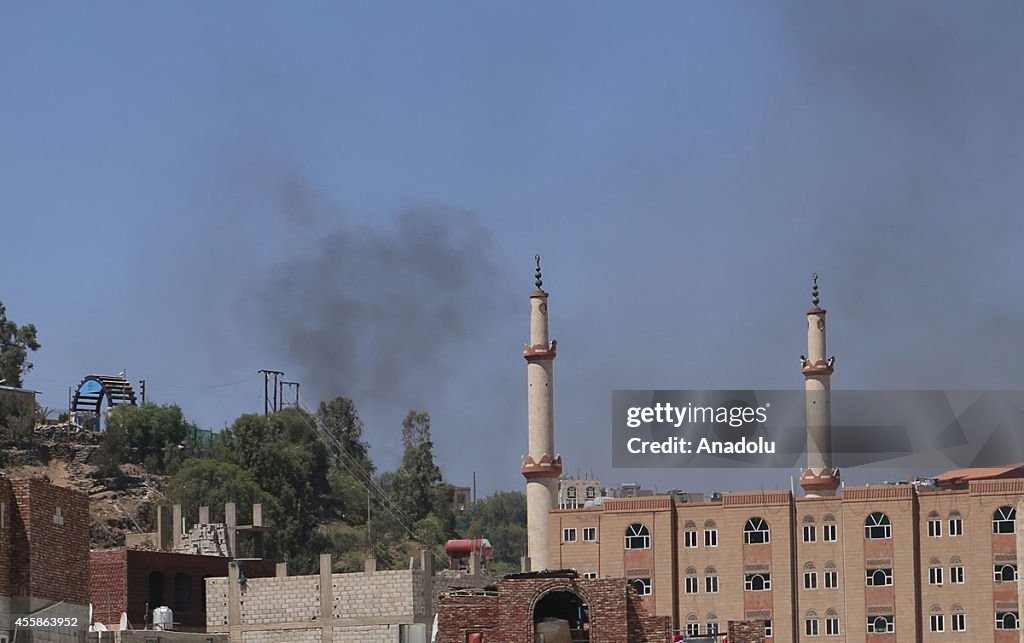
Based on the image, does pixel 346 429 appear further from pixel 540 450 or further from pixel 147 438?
pixel 540 450

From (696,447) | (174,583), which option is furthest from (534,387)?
(174,583)

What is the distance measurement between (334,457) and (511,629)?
123648 mm

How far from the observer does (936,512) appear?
94.3 metres

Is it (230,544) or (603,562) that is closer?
(230,544)

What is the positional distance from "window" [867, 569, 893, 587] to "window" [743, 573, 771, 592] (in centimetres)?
510

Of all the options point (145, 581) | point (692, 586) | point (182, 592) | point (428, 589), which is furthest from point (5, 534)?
point (692, 586)

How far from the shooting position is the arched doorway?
45500 millimetres

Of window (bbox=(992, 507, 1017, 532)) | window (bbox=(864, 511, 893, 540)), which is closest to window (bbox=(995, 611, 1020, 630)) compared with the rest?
window (bbox=(992, 507, 1017, 532))

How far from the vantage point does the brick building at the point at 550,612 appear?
4556cm

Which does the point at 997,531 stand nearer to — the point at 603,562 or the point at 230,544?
the point at 603,562

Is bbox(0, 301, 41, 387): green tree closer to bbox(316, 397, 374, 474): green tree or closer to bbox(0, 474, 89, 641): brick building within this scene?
bbox(316, 397, 374, 474): green tree

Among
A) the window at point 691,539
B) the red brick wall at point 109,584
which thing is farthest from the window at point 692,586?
the red brick wall at point 109,584

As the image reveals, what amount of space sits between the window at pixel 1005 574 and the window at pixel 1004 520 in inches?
69.9

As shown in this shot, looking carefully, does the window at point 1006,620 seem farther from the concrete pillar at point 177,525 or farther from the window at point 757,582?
the concrete pillar at point 177,525
